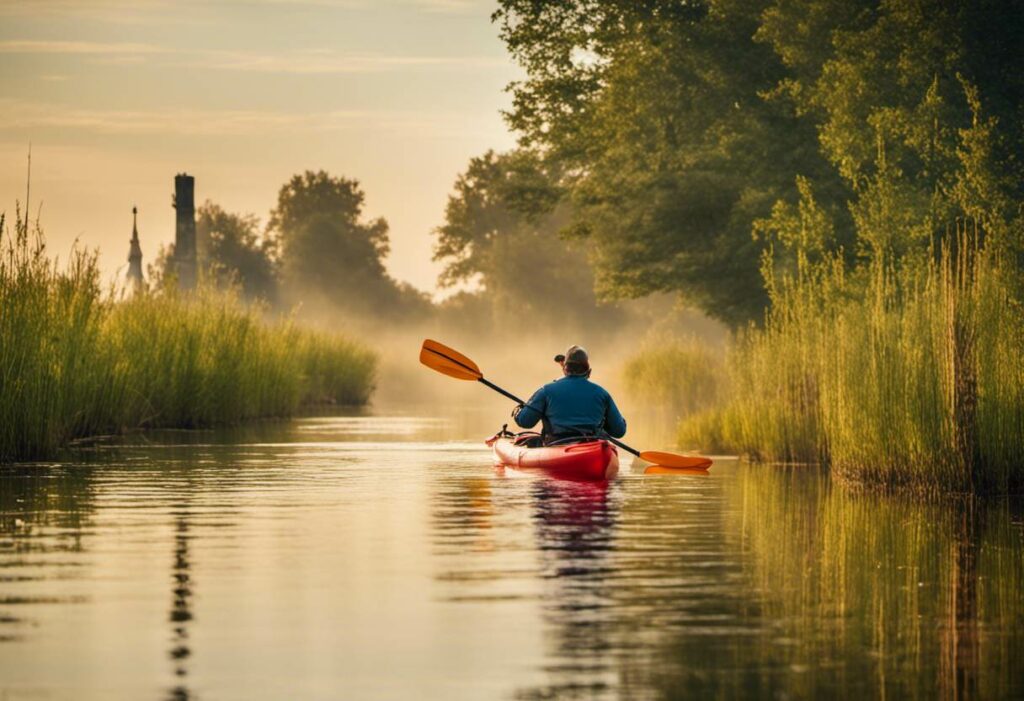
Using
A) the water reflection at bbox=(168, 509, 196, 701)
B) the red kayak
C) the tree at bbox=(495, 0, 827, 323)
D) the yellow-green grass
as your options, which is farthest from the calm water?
the yellow-green grass

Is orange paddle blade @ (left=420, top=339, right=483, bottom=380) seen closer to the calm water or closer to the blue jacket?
the blue jacket

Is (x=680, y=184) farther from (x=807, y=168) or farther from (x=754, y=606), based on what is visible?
(x=754, y=606)

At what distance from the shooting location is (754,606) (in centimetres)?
999

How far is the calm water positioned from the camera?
7.84 m

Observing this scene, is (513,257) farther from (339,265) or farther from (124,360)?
(124,360)

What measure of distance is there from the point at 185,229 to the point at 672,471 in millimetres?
30247

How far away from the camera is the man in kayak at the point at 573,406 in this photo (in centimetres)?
2052

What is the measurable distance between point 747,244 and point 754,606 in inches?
1254

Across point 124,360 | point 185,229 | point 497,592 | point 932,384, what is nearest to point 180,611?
point 497,592

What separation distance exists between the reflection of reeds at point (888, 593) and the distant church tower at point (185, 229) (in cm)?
3446

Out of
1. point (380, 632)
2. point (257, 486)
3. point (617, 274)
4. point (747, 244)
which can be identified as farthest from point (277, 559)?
point (617, 274)

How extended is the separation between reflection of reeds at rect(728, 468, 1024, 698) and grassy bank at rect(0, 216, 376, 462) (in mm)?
8408

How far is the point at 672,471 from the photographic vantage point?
2258cm

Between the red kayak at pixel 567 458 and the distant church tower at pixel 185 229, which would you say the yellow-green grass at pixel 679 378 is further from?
the red kayak at pixel 567 458
